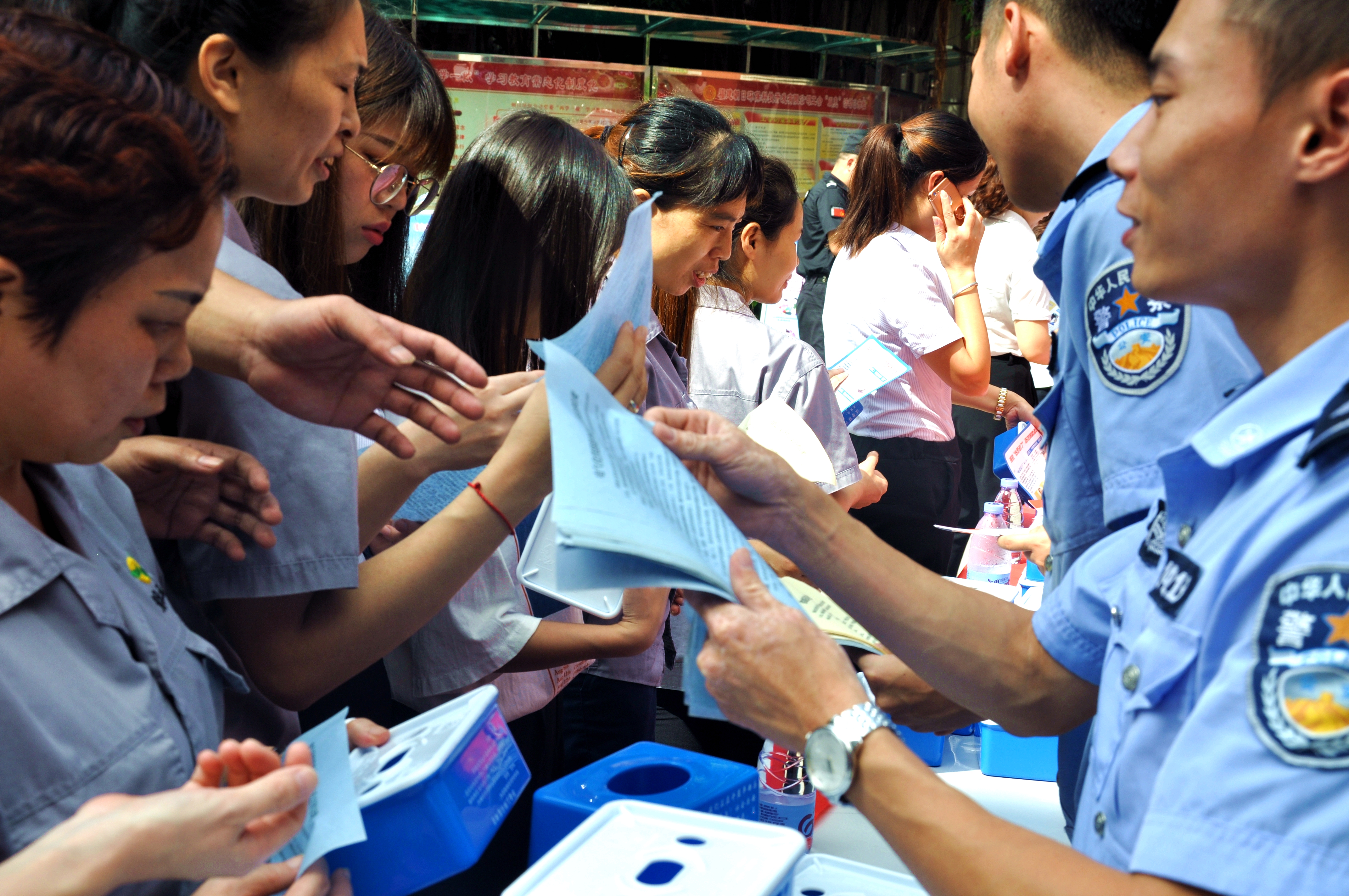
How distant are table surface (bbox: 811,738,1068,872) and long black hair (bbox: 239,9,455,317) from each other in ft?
3.77

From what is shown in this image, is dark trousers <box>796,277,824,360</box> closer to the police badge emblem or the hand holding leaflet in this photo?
the hand holding leaflet

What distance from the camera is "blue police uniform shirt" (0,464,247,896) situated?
30.7 inches

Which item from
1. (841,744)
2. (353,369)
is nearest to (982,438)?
(353,369)

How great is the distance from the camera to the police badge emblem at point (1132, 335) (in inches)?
43.8

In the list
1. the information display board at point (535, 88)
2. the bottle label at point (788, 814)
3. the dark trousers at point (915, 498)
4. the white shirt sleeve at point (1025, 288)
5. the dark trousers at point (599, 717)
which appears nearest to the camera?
the bottle label at point (788, 814)

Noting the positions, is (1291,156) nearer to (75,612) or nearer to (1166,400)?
(1166,400)

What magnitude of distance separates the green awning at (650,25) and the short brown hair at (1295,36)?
5919 millimetres

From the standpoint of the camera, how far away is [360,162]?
1.74m

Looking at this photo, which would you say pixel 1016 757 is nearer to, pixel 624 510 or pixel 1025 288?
pixel 624 510

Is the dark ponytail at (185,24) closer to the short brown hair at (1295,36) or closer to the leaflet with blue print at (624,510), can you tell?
the leaflet with blue print at (624,510)

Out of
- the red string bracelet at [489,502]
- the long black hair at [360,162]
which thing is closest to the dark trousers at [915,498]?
the long black hair at [360,162]

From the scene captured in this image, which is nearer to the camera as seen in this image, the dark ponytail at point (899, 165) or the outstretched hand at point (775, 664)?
the outstretched hand at point (775, 664)

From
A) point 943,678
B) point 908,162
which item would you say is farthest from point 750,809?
point 908,162

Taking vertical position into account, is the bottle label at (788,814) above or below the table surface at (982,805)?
above
